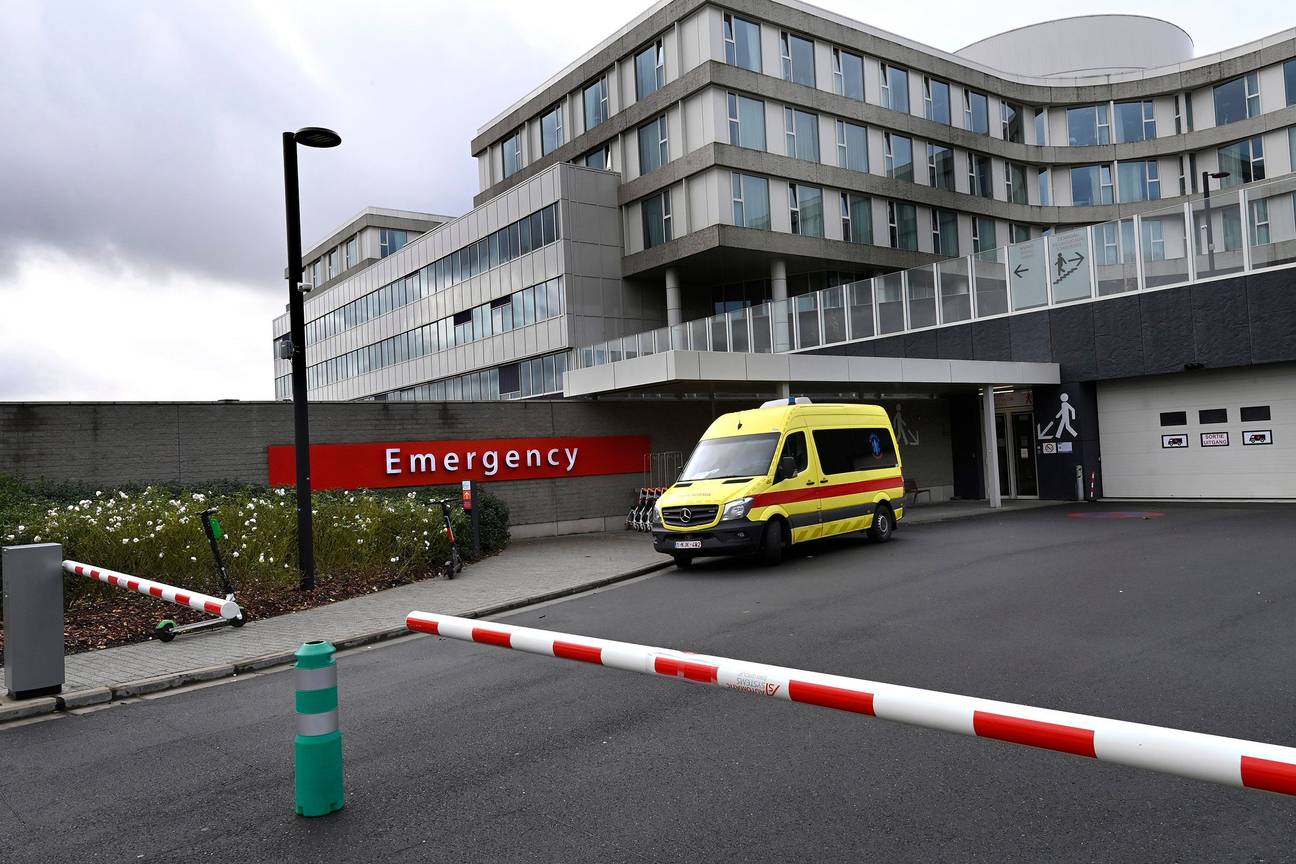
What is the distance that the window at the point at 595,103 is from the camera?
1566 inches

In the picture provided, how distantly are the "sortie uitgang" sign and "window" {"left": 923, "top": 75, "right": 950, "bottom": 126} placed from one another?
27.7 metres

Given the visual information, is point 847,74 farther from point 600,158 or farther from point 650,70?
point 600,158

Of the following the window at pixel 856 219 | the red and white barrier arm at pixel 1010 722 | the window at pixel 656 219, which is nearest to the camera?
the red and white barrier arm at pixel 1010 722

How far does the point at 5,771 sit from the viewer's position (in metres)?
5.44

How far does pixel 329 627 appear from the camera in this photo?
9664mm

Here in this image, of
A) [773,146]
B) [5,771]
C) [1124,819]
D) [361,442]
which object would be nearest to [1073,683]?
[1124,819]

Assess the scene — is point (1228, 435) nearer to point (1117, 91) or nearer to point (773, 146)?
point (773, 146)

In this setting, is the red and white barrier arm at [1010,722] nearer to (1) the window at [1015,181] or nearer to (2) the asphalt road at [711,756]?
(2) the asphalt road at [711,756]

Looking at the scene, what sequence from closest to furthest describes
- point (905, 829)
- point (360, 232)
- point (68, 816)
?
1. point (905, 829)
2. point (68, 816)
3. point (360, 232)

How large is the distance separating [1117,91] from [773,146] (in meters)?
22.5

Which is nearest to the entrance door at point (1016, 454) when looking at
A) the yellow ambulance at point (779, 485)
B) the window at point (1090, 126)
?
the yellow ambulance at point (779, 485)

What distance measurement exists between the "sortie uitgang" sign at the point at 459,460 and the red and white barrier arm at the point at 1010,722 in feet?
45.5

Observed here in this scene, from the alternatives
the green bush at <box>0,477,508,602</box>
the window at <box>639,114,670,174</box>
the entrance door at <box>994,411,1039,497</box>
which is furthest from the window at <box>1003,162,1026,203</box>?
the green bush at <box>0,477,508,602</box>

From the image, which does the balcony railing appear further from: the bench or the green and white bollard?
the green and white bollard
